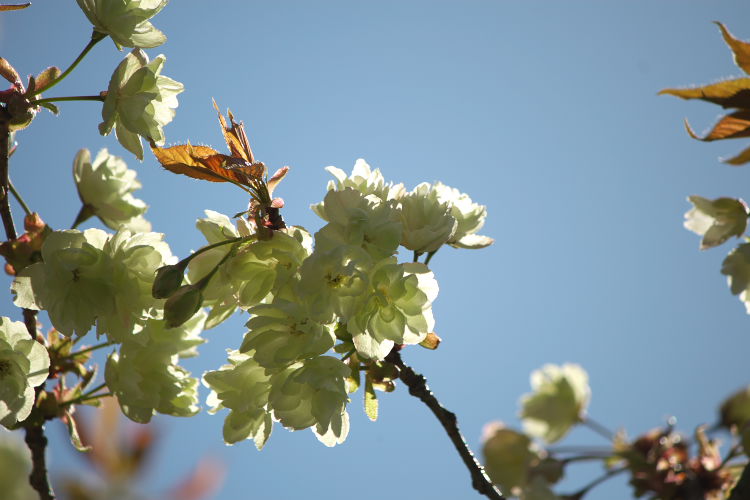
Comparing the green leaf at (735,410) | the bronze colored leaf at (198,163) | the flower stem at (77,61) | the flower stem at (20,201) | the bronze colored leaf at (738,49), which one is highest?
the flower stem at (77,61)

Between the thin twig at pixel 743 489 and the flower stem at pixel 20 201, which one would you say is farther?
the flower stem at pixel 20 201

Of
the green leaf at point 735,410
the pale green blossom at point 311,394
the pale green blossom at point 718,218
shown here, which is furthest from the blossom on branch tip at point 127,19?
the green leaf at point 735,410

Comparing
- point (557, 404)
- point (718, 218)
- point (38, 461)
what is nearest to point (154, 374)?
point (38, 461)

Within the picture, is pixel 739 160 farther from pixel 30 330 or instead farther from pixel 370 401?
pixel 30 330

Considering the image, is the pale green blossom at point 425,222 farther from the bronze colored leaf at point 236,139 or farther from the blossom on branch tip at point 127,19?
the blossom on branch tip at point 127,19

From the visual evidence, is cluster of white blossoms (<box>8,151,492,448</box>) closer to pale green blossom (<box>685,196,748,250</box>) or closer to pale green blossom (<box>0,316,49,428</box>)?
pale green blossom (<box>0,316,49,428</box>)

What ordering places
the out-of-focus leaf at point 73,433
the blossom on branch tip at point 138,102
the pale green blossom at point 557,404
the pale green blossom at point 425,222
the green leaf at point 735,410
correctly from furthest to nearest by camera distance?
1. the pale green blossom at point 557,404
2. the green leaf at point 735,410
3. the out-of-focus leaf at point 73,433
4. the blossom on branch tip at point 138,102
5. the pale green blossom at point 425,222
